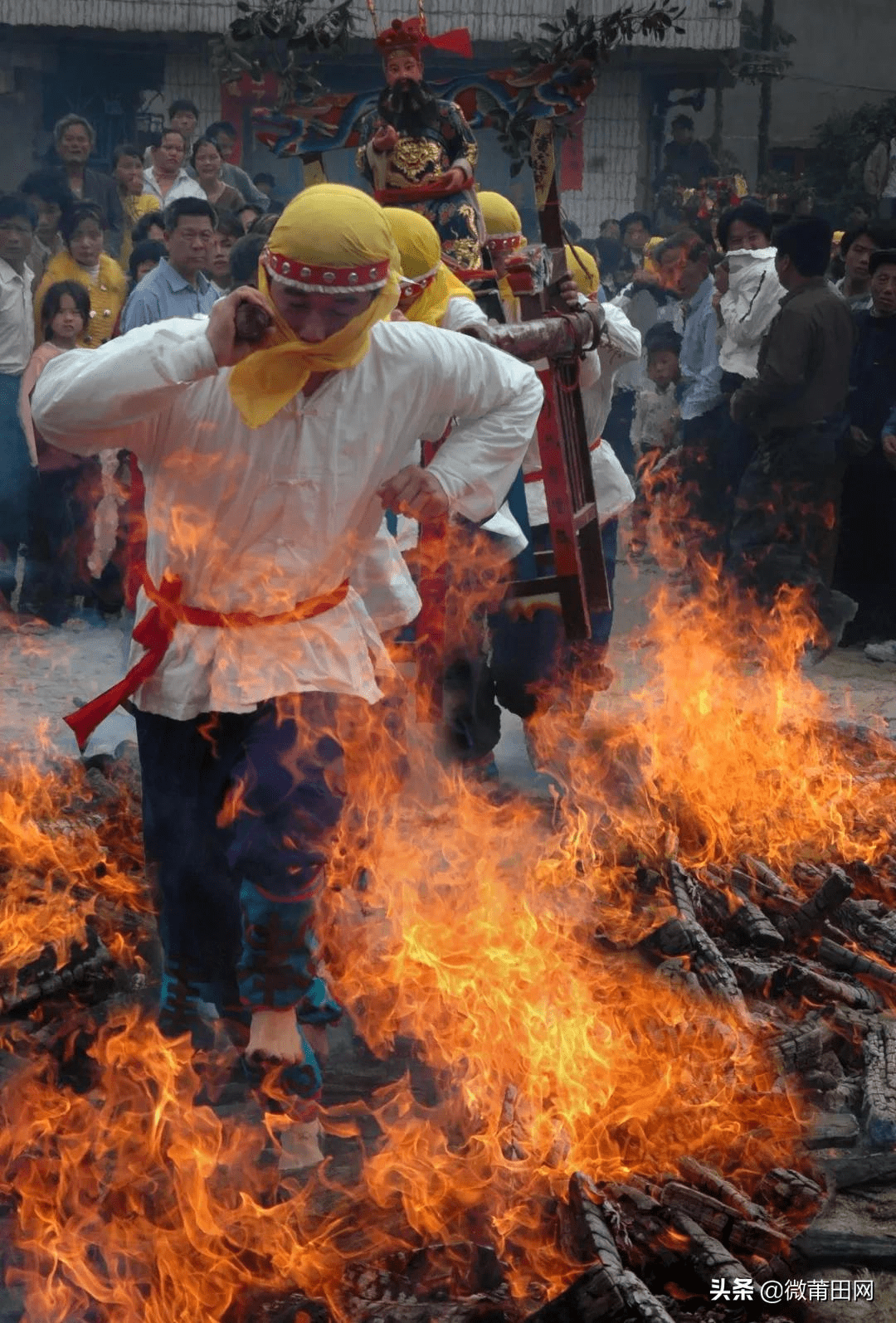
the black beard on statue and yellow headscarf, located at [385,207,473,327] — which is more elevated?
the black beard on statue

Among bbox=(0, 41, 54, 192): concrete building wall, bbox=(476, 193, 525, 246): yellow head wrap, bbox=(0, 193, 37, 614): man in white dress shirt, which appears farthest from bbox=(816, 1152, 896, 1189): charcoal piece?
bbox=(0, 41, 54, 192): concrete building wall

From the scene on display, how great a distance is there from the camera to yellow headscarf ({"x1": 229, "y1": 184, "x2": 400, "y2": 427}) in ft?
11.8

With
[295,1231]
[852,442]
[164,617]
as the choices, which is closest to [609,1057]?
[295,1231]

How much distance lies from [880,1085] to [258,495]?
2.16m

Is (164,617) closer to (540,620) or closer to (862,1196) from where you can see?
(862,1196)

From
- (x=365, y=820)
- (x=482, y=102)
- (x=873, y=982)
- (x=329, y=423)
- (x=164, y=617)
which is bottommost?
(x=873, y=982)

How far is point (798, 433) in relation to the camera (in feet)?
30.3

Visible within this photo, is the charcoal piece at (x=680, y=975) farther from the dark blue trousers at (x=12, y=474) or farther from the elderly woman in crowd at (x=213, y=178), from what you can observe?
the elderly woman in crowd at (x=213, y=178)

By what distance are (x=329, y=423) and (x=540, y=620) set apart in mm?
2949

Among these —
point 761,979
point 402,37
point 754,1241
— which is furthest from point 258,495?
point 402,37

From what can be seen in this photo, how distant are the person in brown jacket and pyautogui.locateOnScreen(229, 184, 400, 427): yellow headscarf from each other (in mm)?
5600

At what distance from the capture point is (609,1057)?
162 inches

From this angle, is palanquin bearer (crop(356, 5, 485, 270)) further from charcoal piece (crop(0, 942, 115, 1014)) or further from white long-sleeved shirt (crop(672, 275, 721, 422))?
white long-sleeved shirt (crop(672, 275, 721, 422))

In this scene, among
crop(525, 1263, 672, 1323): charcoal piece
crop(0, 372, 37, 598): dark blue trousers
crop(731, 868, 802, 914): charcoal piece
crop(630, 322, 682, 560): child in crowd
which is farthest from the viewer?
crop(630, 322, 682, 560): child in crowd
